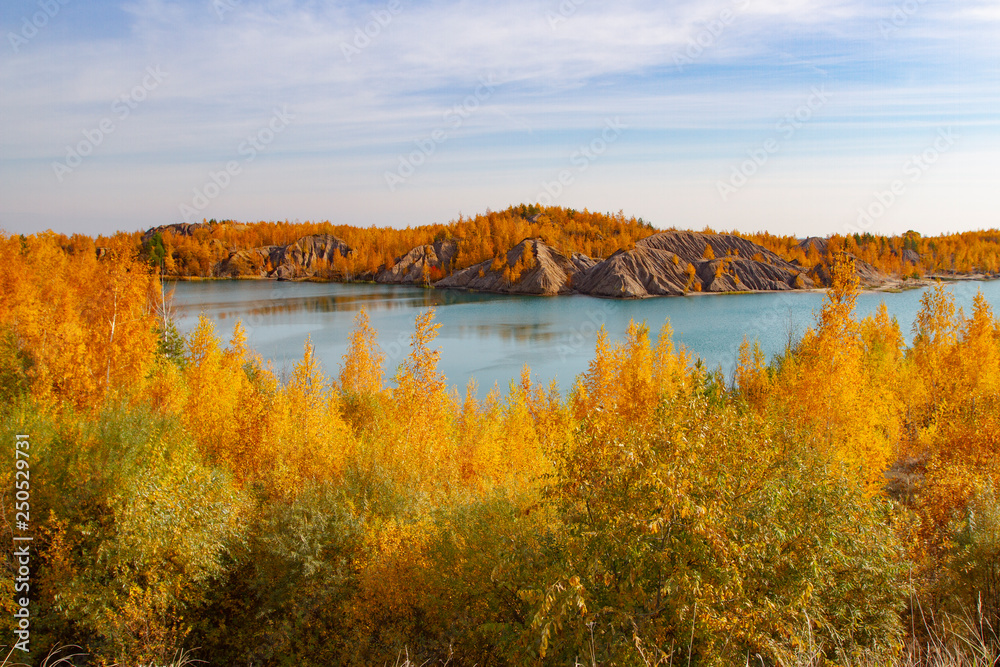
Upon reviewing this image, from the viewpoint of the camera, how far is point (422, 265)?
445 feet

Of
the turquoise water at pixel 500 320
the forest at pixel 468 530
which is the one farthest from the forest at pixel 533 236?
the forest at pixel 468 530

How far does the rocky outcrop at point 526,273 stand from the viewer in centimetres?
11294

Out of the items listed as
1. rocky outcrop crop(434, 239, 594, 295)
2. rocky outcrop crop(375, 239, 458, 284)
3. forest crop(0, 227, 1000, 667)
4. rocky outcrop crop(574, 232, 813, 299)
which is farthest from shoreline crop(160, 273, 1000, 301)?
forest crop(0, 227, 1000, 667)

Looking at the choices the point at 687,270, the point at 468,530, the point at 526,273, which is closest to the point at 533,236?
the point at 526,273

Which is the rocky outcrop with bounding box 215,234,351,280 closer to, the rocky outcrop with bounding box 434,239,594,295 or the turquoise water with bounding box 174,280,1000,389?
the turquoise water with bounding box 174,280,1000,389

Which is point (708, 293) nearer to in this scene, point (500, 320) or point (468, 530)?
point (500, 320)

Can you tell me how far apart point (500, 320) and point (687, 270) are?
5458 cm

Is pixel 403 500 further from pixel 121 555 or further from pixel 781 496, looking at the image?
pixel 781 496

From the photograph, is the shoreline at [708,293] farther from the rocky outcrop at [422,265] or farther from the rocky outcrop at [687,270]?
the rocky outcrop at [422,265]

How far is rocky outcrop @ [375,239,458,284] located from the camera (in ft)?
436

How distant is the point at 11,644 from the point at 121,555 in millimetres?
2304

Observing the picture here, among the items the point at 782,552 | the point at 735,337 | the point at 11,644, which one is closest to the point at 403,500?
the point at 11,644

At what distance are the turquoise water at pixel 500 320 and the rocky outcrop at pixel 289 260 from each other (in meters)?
23.6

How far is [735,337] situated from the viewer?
6194cm
